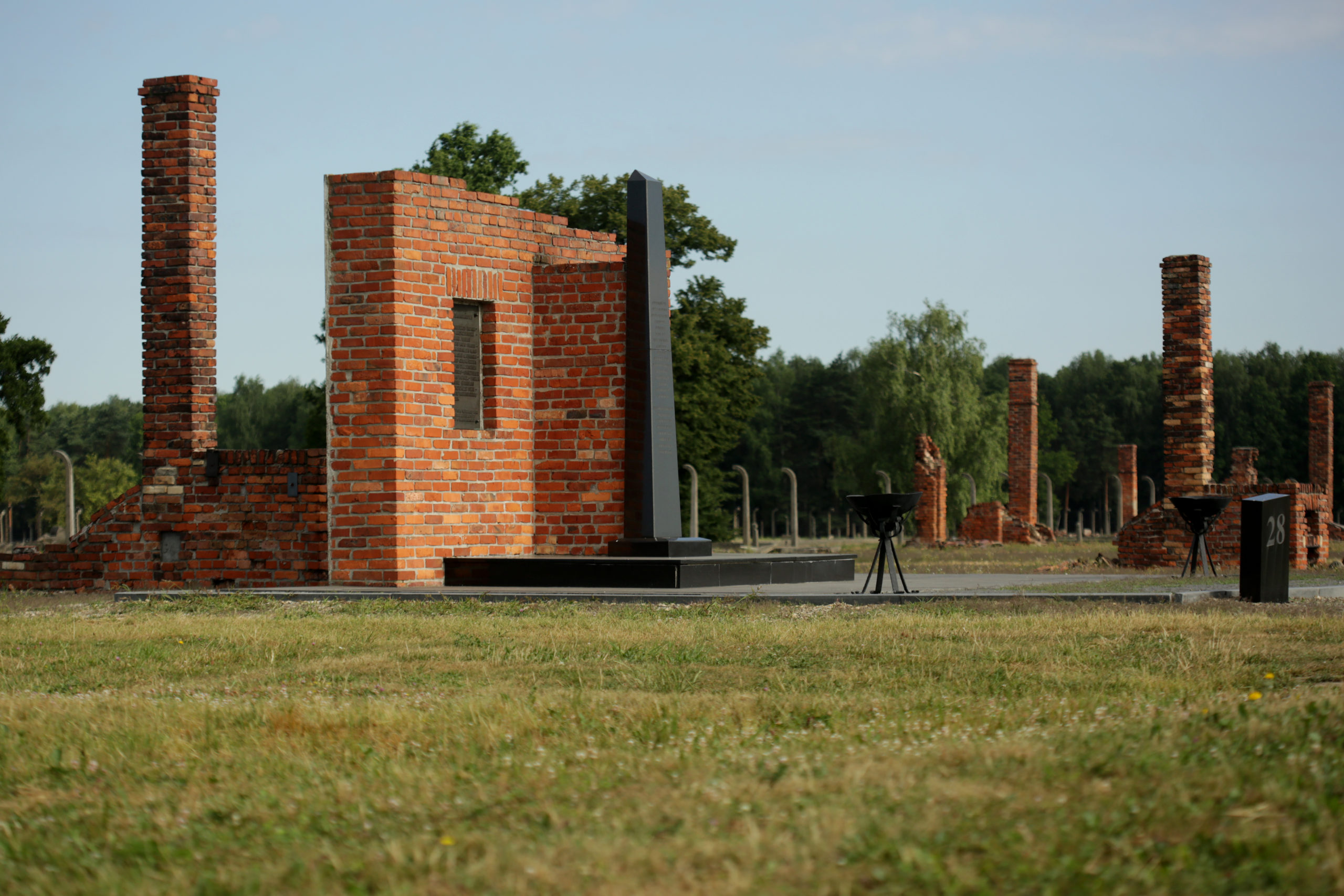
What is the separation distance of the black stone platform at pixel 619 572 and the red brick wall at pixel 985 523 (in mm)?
24933

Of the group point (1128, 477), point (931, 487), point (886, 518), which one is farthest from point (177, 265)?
point (1128, 477)

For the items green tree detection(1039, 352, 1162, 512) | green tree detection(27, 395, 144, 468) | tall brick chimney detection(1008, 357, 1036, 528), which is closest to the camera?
tall brick chimney detection(1008, 357, 1036, 528)

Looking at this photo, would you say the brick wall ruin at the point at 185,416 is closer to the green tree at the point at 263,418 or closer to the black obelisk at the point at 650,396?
the black obelisk at the point at 650,396

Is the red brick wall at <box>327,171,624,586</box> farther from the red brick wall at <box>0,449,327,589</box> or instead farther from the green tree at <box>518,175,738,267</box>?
the green tree at <box>518,175,738,267</box>

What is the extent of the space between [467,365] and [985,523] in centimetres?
2626

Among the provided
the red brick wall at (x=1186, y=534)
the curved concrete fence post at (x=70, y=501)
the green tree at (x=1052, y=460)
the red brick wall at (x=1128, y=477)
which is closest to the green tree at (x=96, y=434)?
the green tree at (x=1052, y=460)

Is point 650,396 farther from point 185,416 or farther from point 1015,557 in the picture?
point 1015,557

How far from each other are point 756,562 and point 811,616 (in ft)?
9.86

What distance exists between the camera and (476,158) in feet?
113

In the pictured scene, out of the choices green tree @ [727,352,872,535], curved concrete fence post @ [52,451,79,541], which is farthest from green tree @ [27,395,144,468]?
curved concrete fence post @ [52,451,79,541]

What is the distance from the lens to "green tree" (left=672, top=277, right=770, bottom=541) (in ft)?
111

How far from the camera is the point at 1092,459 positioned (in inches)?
3226

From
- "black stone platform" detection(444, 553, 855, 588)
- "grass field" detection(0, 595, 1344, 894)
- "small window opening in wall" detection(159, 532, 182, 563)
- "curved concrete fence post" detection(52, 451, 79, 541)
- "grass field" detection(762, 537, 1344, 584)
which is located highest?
"curved concrete fence post" detection(52, 451, 79, 541)

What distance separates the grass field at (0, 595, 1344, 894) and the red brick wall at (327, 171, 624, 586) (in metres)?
4.61
